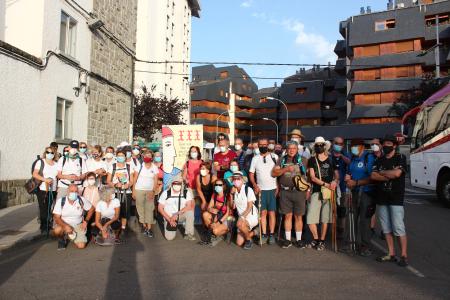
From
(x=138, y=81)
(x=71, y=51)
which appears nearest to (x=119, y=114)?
(x=71, y=51)

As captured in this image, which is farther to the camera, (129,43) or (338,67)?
(338,67)

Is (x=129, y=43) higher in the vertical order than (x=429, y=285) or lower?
higher

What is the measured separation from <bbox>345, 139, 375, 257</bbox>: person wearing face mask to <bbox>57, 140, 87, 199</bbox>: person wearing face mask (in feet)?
17.5

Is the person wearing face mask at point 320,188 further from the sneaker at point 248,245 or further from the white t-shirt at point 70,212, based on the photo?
the white t-shirt at point 70,212

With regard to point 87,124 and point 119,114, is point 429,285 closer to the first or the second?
point 87,124

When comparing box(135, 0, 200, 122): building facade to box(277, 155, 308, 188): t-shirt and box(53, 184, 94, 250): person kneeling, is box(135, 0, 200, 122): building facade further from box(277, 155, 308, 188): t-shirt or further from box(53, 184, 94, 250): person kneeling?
box(277, 155, 308, 188): t-shirt

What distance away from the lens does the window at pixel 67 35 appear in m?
14.6

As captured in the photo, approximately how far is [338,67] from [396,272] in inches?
2076

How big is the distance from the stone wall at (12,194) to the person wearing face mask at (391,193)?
9.57 metres

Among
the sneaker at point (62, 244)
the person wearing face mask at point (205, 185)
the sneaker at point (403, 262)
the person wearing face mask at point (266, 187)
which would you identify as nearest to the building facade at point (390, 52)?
the person wearing face mask at point (205, 185)

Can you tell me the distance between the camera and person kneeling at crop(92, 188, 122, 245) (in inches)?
306

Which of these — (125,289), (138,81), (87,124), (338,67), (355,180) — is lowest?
(125,289)

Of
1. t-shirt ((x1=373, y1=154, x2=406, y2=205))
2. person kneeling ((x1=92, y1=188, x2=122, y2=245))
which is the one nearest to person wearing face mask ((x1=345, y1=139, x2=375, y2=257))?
t-shirt ((x1=373, y1=154, x2=406, y2=205))

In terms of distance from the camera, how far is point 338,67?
55.4 m
